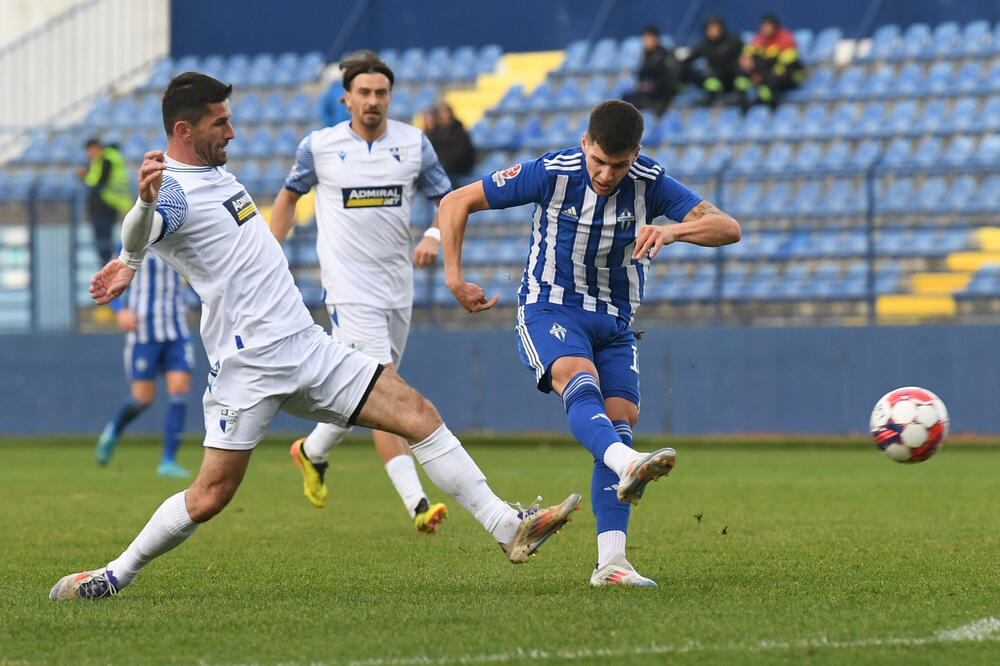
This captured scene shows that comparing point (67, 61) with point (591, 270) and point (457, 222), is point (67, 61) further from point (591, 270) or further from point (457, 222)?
point (591, 270)

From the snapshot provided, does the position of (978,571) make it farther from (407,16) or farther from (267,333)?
(407,16)

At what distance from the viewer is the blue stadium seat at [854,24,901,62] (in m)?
20.1

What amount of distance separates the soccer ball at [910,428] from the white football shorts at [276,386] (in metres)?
2.42

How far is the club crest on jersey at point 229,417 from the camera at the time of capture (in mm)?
5453

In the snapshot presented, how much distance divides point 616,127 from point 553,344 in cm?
93

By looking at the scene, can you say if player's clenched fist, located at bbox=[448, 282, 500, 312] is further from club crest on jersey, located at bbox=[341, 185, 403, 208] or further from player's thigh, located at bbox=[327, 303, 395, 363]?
club crest on jersey, located at bbox=[341, 185, 403, 208]

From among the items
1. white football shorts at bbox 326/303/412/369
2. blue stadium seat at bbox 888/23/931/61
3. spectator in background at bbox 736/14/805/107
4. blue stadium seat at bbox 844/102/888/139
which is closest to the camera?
white football shorts at bbox 326/303/412/369

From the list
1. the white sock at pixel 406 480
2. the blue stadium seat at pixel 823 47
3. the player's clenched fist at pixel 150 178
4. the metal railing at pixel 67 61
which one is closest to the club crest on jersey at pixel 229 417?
the player's clenched fist at pixel 150 178

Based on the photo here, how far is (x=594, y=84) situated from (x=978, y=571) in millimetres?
16231

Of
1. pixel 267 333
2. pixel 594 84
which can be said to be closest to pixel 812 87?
pixel 594 84

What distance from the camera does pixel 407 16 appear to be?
84.6 ft

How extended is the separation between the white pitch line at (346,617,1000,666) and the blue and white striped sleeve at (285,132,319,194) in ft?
15.2

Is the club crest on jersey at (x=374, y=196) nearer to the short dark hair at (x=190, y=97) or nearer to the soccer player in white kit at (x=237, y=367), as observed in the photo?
the soccer player in white kit at (x=237, y=367)

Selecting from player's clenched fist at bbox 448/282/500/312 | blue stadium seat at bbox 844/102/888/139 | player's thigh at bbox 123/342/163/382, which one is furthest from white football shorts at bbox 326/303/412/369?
blue stadium seat at bbox 844/102/888/139
